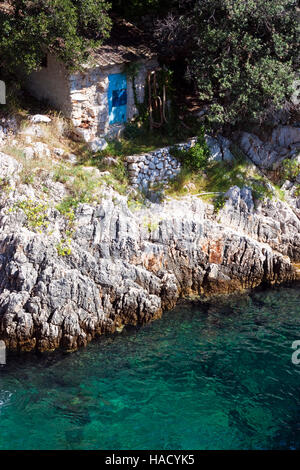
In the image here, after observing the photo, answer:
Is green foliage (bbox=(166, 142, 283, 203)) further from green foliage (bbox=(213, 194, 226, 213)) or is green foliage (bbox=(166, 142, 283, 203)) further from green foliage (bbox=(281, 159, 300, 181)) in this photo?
green foliage (bbox=(281, 159, 300, 181))

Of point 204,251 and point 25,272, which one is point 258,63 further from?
point 25,272

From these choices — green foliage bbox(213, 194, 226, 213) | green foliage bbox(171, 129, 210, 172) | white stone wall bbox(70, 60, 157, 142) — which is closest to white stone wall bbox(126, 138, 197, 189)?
green foliage bbox(171, 129, 210, 172)

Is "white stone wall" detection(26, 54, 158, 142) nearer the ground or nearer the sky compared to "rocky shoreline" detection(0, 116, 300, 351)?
nearer the sky

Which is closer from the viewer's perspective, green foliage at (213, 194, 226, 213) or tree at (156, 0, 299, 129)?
tree at (156, 0, 299, 129)

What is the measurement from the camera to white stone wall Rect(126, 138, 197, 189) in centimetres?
2641

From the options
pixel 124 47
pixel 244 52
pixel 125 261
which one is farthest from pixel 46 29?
pixel 125 261

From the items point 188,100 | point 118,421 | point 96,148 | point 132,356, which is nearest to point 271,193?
point 188,100

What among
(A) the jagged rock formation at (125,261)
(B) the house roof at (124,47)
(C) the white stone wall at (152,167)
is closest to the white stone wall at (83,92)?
(B) the house roof at (124,47)

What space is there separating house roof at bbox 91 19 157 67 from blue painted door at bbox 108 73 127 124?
0.97m

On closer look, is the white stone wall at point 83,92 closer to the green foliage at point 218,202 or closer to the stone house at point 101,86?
the stone house at point 101,86

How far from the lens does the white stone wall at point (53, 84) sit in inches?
1069

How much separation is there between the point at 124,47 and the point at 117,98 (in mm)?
2624

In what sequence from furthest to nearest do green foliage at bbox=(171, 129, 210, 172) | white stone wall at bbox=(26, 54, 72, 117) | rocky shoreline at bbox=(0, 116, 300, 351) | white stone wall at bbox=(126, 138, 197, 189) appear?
green foliage at bbox=(171, 129, 210, 172), white stone wall at bbox=(26, 54, 72, 117), white stone wall at bbox=(126, 138, 197, 189), rocky shoreline at bbox=(0, 116, 300, 351)

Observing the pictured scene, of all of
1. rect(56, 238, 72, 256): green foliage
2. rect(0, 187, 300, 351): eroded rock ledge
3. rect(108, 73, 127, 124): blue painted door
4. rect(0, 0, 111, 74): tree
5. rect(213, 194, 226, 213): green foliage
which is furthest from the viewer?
rect(108, 73, 127, 124): blue painted door
